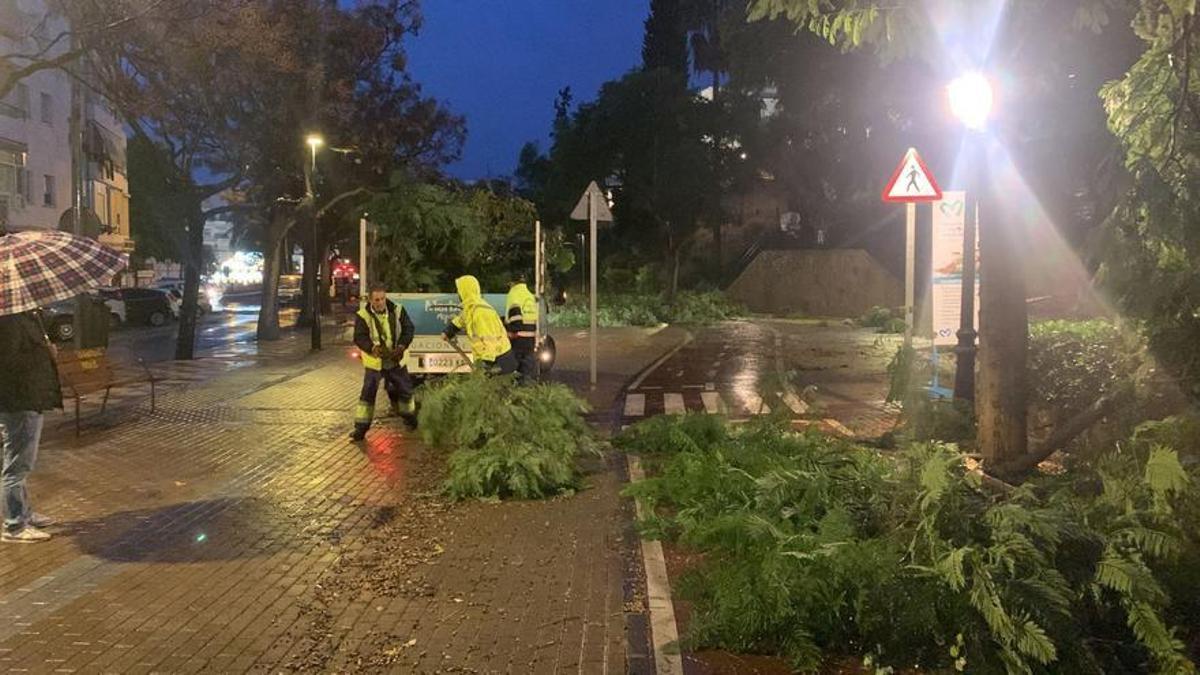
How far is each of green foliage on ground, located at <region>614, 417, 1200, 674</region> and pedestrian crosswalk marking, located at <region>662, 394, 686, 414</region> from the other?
8181 millimetres

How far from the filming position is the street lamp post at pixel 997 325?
25.8 ft

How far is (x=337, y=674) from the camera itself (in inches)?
186

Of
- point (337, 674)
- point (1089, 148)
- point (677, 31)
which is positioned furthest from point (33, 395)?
point (677, 31)

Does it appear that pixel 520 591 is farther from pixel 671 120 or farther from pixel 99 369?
pixel 671 120

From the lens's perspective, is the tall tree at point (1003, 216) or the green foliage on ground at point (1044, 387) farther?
the green foliage on ground at point (1044, 387)

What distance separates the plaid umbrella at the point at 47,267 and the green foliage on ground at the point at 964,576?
4636 millimetres

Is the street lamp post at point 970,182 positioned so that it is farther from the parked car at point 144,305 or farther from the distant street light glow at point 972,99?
the parked car at point 144,305

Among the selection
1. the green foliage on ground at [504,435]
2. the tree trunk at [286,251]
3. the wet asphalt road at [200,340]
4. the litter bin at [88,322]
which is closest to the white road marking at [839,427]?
the green foliage on ground at [504,435]

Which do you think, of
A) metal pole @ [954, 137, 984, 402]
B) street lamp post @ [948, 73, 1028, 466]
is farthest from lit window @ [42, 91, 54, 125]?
street lamp post @ [948, 73, 1028, 466]

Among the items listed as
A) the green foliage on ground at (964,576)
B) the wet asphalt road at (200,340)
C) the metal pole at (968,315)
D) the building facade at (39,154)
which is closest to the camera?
the green foliage on ground at (964,576)

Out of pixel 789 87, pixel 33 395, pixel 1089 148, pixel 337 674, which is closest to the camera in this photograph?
pixel 337 674

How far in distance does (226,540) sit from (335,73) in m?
22.2

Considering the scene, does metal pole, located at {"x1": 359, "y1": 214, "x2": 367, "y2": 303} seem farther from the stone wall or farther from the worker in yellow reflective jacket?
the stone wall

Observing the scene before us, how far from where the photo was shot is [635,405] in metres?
14.6
